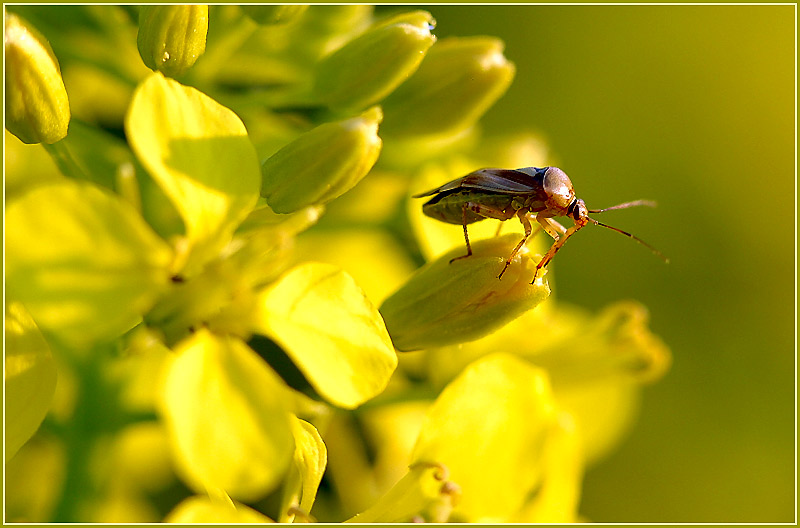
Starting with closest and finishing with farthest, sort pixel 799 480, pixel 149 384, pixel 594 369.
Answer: pixel 149 384, pixel 594 369, pixel 799 480

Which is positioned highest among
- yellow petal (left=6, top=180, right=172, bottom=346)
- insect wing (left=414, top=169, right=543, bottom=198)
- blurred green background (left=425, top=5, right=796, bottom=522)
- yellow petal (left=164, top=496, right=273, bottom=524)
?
yellow petal (left=6, top=180, right=172, bottom=346)

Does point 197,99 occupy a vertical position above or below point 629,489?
above

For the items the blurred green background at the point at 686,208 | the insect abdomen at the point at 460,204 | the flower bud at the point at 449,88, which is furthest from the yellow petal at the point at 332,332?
the blurred green background at the point at 686,208

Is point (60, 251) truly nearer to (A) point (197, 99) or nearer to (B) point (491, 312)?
(A) point (197, 99)

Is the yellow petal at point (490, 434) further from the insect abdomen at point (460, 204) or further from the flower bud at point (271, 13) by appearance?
the flower bud at point (271, 13)

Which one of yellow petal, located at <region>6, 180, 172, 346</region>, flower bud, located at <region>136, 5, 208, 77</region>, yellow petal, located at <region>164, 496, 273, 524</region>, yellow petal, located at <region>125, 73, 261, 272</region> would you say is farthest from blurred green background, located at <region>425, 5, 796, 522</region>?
yellow petal, located at <region>164, 496, 273, 524</region>

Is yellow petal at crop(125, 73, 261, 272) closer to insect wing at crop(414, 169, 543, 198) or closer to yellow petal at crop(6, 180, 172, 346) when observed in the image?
yellow petal at crop(6, 180, 172, 346)

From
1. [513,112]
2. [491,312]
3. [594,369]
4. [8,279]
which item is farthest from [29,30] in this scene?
[513,112]
